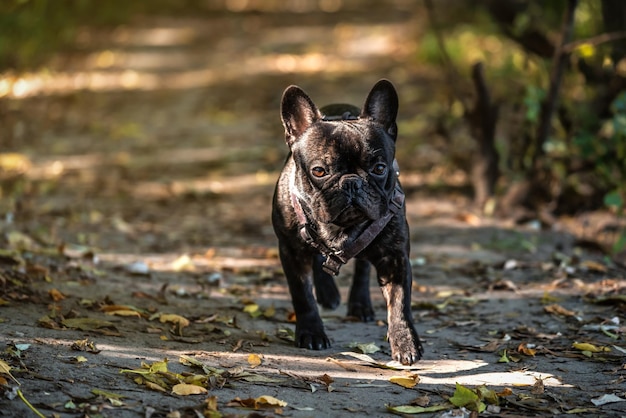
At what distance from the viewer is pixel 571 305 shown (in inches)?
255

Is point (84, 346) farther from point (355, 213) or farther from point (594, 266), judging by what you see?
point (594, 266)

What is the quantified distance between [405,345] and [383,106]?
51.3 inches

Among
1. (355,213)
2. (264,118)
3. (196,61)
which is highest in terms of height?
(196,61)

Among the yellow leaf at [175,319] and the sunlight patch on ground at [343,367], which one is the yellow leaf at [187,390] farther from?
the yellow leaf at [175,319]

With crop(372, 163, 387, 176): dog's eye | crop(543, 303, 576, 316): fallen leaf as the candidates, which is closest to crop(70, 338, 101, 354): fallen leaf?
crop(372, 163, 387, 176): dog's eye

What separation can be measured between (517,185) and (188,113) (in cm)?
694

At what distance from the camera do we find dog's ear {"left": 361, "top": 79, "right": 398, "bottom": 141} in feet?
17.3

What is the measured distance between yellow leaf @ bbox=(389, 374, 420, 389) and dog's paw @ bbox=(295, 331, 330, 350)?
0.68 m

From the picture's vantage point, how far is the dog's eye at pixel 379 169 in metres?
5.04

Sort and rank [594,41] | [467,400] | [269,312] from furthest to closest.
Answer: [594,41]
[269,312]
[467,400]

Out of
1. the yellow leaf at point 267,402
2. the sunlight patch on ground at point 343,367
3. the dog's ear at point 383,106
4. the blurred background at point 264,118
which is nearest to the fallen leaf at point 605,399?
the sunlight patch on ground at point 343,367

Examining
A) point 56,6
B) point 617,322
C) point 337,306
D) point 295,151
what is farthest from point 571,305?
point 56,6

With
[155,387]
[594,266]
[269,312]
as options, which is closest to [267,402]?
[155,387]

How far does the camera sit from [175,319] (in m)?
5.90
